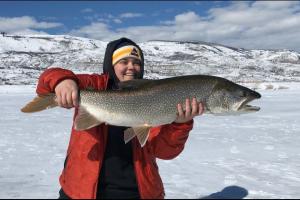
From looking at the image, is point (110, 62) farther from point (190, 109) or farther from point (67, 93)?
point (190, 109)

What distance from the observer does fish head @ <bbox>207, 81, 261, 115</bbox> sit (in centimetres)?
305

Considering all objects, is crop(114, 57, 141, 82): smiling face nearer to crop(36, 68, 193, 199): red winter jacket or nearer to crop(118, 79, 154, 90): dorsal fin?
crop(36, 68, 193, 199): red winter jacket

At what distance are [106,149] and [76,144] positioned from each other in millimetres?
238

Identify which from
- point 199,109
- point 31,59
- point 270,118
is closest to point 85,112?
point 199,109

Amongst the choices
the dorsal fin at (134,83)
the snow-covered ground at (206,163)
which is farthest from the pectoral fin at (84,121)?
the snow-covered ground at (206,163)

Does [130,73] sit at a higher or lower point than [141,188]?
higher

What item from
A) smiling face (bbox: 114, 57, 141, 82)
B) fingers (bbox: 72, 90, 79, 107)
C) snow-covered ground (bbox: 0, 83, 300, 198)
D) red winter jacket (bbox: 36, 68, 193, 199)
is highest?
smiling face (bbox: 114, 57, 141, 82)

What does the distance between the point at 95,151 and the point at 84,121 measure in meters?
0.29

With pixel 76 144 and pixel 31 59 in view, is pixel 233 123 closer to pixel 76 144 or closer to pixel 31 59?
pixel 76 144

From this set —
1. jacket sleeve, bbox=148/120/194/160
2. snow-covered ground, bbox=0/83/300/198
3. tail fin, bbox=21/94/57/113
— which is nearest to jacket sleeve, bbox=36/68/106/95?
tail fin, bbox=21/94/57/113

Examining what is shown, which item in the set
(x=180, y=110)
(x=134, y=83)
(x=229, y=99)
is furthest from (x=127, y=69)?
(x=229, y=99)

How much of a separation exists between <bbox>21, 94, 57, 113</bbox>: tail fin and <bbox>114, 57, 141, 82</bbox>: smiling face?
0.78 meters

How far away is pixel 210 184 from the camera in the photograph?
5258 millimetres

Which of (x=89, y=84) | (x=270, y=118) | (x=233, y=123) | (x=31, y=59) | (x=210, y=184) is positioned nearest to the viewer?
(x=89, y=84)
